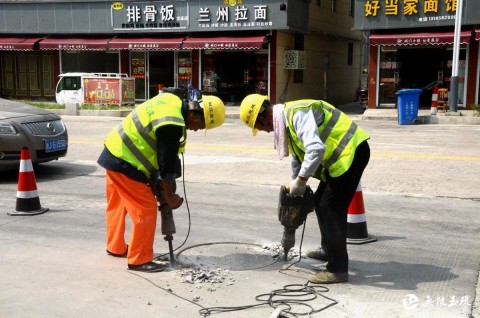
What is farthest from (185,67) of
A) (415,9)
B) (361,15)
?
(415,9)

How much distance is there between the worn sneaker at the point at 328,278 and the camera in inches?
184

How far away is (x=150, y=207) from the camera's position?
192 inches

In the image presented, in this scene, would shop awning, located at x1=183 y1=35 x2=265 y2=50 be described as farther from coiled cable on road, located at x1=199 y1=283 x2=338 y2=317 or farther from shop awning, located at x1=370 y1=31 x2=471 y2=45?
coiled cable on road, located at x1=199 y1=283 x2=338 y2=317

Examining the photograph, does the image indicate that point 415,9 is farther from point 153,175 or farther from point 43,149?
point 153,175

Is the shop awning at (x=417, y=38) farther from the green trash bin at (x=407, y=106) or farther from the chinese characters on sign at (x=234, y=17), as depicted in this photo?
the chinese characters on sign at (x=234, y=17)

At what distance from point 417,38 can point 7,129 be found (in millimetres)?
16870

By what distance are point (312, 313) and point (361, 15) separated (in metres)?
20.3

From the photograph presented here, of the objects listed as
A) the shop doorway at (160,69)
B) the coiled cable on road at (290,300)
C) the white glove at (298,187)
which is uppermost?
the shop doorway at (160,69)

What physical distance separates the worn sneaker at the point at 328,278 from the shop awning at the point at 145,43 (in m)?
21.1

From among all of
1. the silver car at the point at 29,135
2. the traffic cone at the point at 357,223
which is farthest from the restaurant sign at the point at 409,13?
the traffic cone at the point at 357,223

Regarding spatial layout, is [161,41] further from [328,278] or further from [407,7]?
[328,278]

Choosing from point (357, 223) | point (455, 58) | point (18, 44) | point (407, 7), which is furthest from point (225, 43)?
point (357, 223)

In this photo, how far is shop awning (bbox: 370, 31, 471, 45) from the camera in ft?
69.6

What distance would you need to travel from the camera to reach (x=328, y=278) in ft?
15.3
